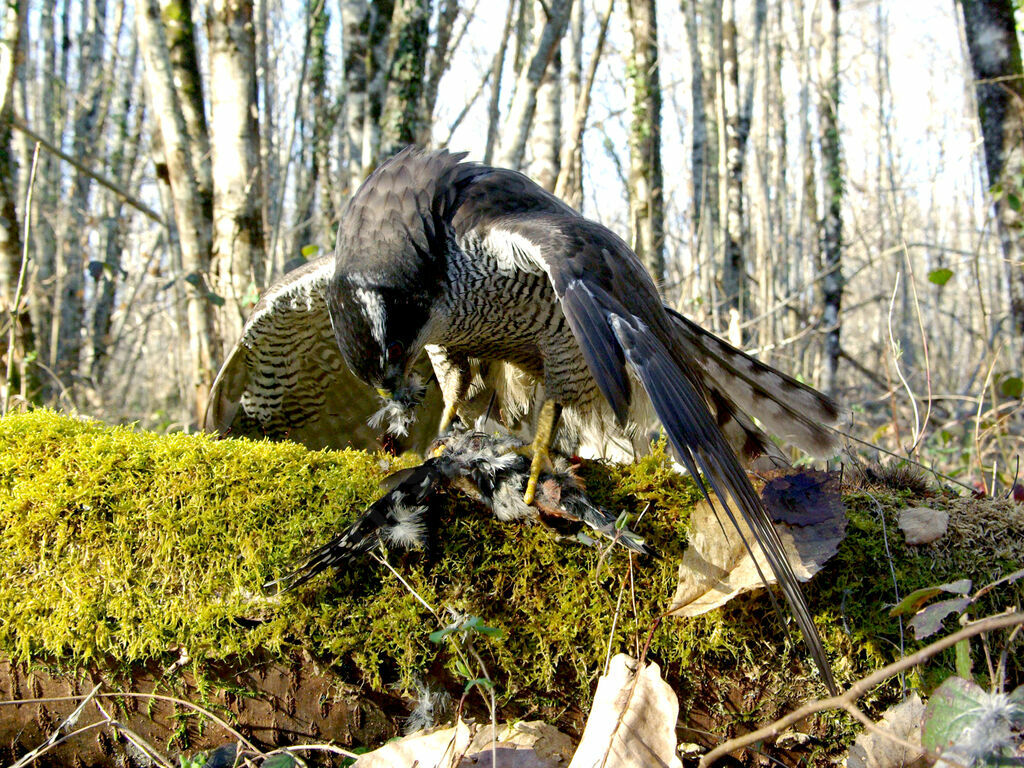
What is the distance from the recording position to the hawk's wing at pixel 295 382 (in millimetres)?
3365

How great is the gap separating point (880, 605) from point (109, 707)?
216cm

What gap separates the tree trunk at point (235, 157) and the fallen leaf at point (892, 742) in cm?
480

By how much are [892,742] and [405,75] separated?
5.06 metres

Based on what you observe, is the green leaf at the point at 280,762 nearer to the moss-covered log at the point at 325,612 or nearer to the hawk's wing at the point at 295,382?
the moss-covered log at the point at 325,612

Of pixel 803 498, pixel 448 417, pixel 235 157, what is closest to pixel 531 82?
pixel 235 157

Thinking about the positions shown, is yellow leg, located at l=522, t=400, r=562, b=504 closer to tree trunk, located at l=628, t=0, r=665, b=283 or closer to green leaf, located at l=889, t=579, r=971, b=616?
green leaf, located at l=889, t=579, r=971, b=616

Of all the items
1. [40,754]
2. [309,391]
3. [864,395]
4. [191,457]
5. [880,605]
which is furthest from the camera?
[864,395]

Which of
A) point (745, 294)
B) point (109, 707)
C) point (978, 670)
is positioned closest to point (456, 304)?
point (109, 707)

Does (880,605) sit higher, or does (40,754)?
(880,605)

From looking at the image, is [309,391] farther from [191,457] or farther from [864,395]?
[864,395]

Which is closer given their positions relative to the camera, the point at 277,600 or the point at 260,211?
the point at 277,600

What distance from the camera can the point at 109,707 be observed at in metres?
1.99

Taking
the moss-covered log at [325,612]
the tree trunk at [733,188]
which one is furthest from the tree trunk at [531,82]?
the moss-covered log at [325,612]

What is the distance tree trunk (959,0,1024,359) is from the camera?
5430mm
